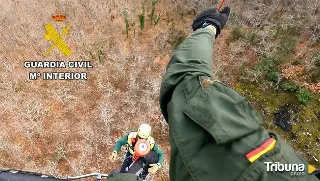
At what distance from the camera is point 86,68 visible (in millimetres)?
8062

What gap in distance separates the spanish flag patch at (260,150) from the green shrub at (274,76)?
6.30 m

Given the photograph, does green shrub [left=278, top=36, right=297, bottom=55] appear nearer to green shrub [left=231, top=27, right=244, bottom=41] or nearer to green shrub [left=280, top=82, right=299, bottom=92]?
green shrub [left=280, top=82, right=299, bottom=92]

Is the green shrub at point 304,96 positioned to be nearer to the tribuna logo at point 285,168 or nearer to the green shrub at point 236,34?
the green shrub at point 236,34

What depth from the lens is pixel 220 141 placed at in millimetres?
1389

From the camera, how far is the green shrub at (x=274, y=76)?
23.9ft

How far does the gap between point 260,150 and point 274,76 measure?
21.0 ft

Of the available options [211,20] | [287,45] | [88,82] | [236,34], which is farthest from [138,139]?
[287,45]

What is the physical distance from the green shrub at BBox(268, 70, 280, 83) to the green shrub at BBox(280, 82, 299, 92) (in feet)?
0.64

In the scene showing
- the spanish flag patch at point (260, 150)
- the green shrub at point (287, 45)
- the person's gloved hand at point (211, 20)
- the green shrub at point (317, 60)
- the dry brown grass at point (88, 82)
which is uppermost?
the person's gloved hand at point (211, 20)

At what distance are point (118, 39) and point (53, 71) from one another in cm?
204

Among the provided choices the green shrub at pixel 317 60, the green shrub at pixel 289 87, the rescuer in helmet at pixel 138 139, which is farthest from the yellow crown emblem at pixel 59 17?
the green shrub at pixel 317 60

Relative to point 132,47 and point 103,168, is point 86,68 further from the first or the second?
point 103,168

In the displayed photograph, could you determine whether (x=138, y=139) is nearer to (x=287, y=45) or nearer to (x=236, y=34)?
(x=236, y=34)

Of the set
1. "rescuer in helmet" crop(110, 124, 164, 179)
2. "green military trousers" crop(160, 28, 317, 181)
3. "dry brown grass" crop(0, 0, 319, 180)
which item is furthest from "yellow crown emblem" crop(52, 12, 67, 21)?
"green military trousers" crop(160, 28, 317, 181)
